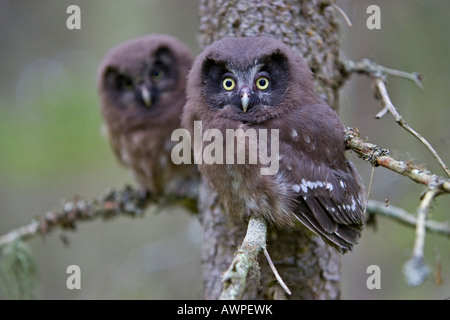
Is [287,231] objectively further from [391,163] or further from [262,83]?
[391,163]

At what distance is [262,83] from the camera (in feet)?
11.2

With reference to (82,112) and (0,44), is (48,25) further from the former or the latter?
(82,112)

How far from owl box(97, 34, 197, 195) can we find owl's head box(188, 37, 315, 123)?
5.54 ft

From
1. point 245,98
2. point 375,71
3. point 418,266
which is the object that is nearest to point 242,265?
point 418,266

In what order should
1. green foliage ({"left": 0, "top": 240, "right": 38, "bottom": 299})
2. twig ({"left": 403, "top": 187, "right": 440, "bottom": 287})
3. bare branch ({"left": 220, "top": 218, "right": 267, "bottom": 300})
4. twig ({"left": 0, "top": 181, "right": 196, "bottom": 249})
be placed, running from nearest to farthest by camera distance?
twig ({"left": 403, "top": 187, "right": 440, "bottom": 287}), bare branch ({"left": 220, "top": 218, "right": 267, "bottom": 300}), green foliage ({"left": 0, "top": 240, "right": 38, "bottom": 299}), twig ({"left": 0, "top": 181, "right": 196, "bottom": 249})

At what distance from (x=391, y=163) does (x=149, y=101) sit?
326cm

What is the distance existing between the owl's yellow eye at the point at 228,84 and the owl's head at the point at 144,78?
1736mm

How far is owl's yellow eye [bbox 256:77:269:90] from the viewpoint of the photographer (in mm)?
3398

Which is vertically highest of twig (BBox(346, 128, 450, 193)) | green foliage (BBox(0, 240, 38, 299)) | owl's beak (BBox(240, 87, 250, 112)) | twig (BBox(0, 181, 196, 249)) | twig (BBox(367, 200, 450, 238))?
owl's beak (BBox(240, 87, 250, 112))

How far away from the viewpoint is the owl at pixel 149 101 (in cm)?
517

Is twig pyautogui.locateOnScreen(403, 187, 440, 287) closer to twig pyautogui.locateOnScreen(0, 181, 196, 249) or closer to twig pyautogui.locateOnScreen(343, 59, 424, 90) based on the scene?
twig pyautogui.locateOnScreen(343, 59, 424, 90)

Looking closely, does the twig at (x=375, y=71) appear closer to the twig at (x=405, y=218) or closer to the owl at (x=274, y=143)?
the owl at (x=274, y=143)

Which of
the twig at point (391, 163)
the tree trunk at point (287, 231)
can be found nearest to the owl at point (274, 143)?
the twig at point (391, 163)

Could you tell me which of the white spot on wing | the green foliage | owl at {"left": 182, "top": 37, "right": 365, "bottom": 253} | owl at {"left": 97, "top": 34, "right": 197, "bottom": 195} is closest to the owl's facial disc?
owl at {"left": 182, "top": 37, "right": 365, "bottom": 253}
